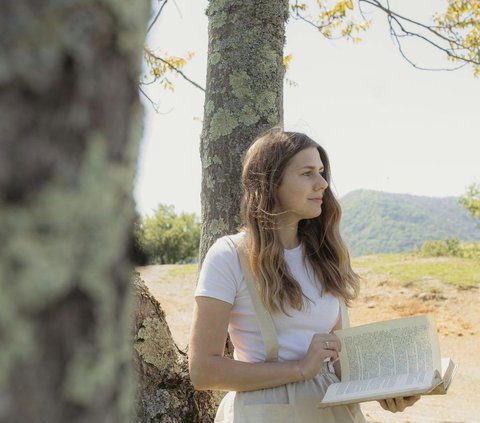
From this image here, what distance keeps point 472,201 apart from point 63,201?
813 inches

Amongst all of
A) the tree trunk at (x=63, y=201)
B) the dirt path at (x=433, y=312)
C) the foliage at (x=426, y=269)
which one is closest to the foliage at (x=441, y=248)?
the foliage at (x=426, y=269)

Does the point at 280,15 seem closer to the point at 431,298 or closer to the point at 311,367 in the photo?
the point at 311,367

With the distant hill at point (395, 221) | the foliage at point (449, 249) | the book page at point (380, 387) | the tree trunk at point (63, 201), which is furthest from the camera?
the distant hill at point (395, 221)

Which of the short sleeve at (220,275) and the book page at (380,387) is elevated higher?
the short sleeve at (220,275)

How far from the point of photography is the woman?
7.29 ft

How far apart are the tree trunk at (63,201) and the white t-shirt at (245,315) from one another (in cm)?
164

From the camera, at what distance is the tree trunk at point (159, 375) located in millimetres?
2953

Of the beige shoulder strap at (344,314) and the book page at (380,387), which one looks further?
the beige shoulder strap at (344,314)

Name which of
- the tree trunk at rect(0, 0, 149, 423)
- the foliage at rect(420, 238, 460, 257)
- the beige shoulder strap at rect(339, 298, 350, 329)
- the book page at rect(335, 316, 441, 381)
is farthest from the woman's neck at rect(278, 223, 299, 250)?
the foliage at rect(420, 238, 460, 257)

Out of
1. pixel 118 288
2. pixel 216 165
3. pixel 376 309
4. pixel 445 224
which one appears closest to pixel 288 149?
pixel 216 165

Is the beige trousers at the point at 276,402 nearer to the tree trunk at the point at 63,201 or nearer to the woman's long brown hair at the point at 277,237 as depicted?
the woman's long brown hair at the point at 277,237

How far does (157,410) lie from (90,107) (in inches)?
101

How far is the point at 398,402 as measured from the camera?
218 centimetres

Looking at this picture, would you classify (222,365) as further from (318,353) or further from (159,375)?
(159,375)
